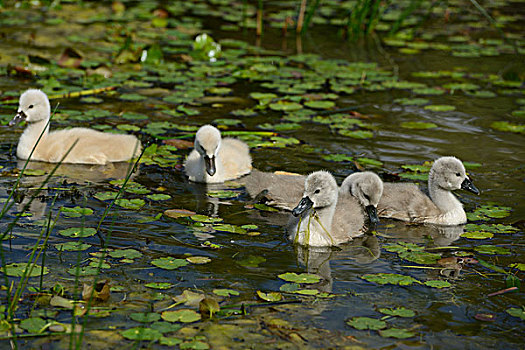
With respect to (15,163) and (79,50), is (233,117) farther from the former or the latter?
(79,50)

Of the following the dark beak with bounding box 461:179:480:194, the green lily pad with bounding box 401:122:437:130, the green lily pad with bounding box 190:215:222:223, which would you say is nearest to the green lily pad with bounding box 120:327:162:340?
the green lily pad with bounding box 190:215:222:223

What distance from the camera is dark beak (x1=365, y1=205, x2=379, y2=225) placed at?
19.3 feet

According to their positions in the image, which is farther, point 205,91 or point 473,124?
point 205,91

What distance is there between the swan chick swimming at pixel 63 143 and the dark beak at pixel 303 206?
1.95m

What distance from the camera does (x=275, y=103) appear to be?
8.63 meters

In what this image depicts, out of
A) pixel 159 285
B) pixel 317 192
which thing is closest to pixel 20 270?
pixel 159 285

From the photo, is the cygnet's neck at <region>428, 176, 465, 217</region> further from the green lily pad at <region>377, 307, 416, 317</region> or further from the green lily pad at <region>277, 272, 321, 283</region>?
the green lily pad at <region>377, 307, 416, 317</region>

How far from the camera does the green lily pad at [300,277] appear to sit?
4.83 m

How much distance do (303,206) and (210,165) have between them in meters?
1.29

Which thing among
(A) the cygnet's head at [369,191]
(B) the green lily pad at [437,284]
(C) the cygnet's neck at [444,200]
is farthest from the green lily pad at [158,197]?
(B) the green lily pad at [437,284]

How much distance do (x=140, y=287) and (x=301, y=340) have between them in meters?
1.05

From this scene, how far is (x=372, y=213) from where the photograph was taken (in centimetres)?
595

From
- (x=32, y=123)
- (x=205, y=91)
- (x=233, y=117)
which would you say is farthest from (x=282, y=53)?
(x=32, y=123)

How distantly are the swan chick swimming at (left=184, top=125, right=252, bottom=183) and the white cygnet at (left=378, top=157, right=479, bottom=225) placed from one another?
1.39 metres
